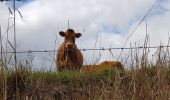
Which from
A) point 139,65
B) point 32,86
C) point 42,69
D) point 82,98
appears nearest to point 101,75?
point 42,69

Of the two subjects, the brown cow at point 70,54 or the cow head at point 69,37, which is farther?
the cow head at point 69,37

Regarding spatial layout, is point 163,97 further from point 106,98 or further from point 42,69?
point 42,69

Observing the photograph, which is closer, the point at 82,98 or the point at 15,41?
the point at 15,41

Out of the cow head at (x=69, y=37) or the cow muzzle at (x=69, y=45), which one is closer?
the cow muzzle at (x=69, y=45)

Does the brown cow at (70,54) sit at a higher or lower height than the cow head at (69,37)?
lower

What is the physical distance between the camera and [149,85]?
172 inches

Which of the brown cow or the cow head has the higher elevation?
the cow head

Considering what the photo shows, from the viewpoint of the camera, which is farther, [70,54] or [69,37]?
[69,37]

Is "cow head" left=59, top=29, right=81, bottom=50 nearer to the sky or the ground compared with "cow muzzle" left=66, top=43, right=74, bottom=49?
nearer to the sky

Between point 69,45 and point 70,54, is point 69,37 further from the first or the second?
point 69,45

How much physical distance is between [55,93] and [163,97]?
3.53m

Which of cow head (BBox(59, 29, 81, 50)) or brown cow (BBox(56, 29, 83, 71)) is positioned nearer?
brown cow (BBox(56, 29, 83, 71))

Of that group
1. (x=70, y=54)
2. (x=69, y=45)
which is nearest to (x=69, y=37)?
(x=70, y=54)

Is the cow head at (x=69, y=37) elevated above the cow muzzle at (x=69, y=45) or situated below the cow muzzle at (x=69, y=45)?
above
